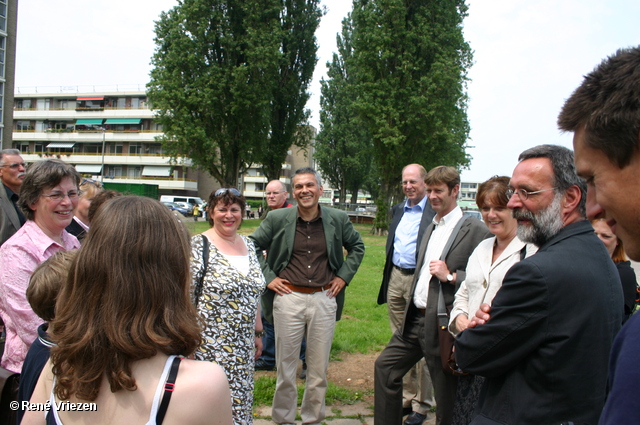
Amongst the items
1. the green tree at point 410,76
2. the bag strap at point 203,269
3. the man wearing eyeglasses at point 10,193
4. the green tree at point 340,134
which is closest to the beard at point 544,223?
the bag strap at point 203,269

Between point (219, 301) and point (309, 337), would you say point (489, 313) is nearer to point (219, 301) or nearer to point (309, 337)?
point (219, 301)

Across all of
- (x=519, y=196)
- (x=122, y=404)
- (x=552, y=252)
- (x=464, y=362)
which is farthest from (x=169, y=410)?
(x=519, y=196)

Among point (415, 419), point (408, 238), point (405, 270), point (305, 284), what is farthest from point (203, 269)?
point (415, 419)

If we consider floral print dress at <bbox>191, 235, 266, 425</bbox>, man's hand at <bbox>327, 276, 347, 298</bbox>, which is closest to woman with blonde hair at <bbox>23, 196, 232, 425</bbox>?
floral print dress at <bbox>191, 235, 266, 425</bbox>

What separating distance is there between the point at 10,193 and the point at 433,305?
14.0ft

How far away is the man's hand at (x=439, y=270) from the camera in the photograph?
364 centimetres

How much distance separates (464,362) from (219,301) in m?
1.88

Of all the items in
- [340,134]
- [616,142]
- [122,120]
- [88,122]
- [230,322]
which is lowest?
[230,322]

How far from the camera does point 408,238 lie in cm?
495

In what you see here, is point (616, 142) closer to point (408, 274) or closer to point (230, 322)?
point (230, 322)

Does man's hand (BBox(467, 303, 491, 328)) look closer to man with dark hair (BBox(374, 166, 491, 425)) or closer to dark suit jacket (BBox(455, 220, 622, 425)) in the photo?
dark suit jacket (BBox(455, 220, 622, 425))

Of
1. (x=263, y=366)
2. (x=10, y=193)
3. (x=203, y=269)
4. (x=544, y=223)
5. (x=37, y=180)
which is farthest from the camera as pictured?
(x=263, y=366)

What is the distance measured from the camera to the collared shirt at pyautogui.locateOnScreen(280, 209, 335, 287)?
4.39 meters

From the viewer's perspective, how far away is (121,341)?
138 cm
